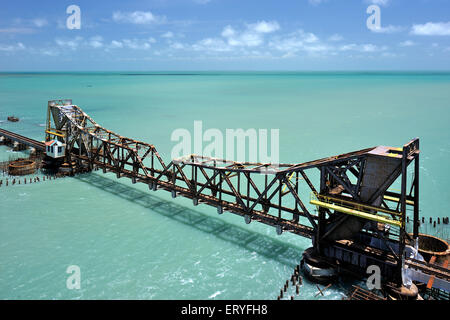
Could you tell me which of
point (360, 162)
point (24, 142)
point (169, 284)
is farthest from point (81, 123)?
point (360, 162)

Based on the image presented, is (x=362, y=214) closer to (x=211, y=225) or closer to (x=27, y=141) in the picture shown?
(x=211, y=225)

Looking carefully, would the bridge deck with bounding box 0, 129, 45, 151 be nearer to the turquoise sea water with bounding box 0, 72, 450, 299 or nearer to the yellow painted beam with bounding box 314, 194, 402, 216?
the turquoise sea water with bounding box 0, 72, 450, 299

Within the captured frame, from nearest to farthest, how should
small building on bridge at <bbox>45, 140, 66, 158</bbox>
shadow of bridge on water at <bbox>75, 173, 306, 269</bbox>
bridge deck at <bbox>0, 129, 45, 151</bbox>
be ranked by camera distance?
1. shadow of bridge on water at <bbox>75, 173, 306, 269</bbox>
2. small building on bridge at <bbox>45, 140, 66, 158</bbox>
3. bridge deck at <bbox>0, 129, 45, 151</bbox>

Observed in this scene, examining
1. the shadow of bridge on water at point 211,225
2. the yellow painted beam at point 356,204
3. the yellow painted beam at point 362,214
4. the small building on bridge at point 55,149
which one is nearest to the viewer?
the yellow painted beam at point 362,214

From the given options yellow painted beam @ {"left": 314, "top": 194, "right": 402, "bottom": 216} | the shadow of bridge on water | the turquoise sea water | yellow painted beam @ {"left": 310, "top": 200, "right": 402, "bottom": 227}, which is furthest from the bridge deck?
yellow painted beam @ {"left": 310, "top": 200, "right": 402, "bottom": 227}

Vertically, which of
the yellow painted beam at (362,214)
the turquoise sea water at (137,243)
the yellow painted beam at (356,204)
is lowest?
the turquoise sea water at (137,243)

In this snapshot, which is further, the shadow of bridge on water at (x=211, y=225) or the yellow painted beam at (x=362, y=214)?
the shadow of bridge on water at (x=211, y=225)

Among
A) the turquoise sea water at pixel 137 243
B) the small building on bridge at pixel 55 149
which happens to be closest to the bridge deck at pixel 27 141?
the turquoise sea water at pixel 137 243

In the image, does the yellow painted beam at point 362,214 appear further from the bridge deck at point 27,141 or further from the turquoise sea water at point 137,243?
the bridge deck at point 27,141
